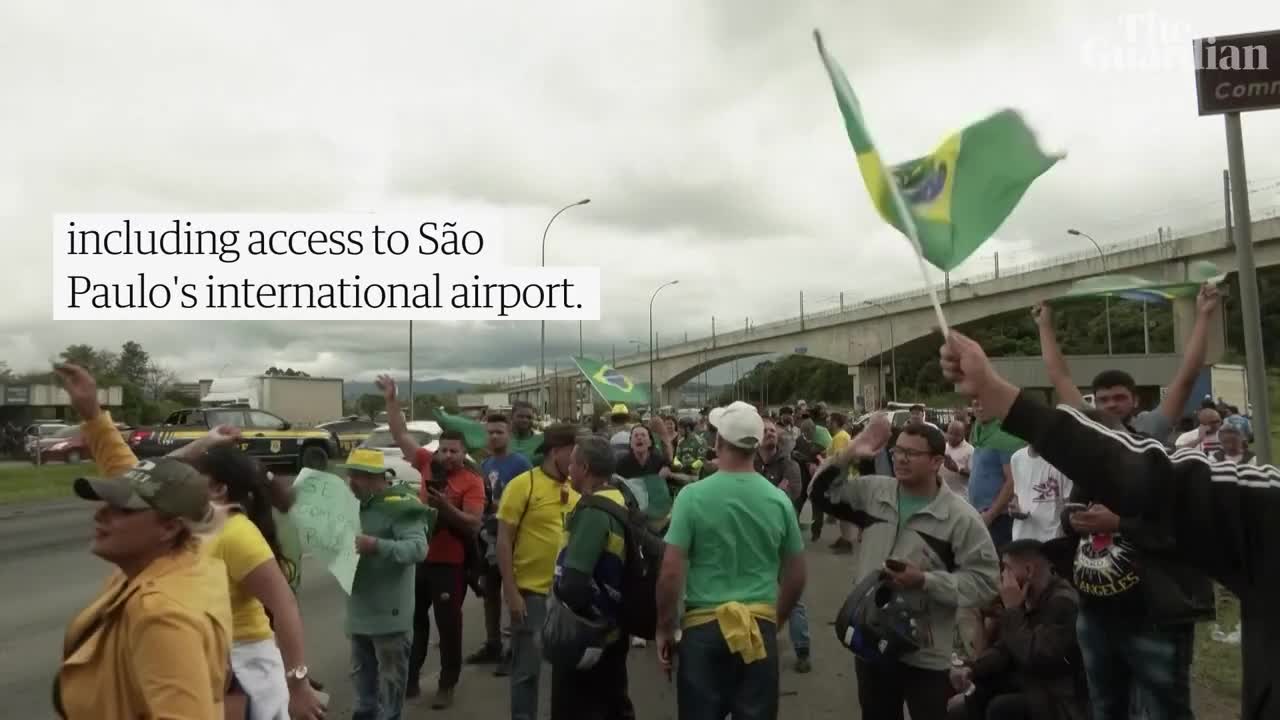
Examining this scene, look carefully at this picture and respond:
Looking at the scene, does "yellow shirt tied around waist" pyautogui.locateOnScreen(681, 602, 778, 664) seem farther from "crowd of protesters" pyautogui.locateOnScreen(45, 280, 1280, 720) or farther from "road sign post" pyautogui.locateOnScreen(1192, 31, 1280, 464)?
"road sign post" pyautogui.locateOnScreen(1192, 31, 1280, 464)

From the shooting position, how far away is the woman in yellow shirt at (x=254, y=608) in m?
2.89

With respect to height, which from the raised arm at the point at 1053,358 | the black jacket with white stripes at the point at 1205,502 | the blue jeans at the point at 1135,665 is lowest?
the blue jeans at the point at 1135,665

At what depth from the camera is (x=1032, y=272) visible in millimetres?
43844

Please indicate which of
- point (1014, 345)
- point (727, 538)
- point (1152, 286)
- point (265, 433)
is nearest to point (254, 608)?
point (727, 538)

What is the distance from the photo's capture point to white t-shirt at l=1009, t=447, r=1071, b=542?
18.1ft

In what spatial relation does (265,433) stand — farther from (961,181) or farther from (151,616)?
(961,181)

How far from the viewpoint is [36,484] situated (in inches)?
938

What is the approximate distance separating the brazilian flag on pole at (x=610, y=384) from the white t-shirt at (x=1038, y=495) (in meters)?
6.71

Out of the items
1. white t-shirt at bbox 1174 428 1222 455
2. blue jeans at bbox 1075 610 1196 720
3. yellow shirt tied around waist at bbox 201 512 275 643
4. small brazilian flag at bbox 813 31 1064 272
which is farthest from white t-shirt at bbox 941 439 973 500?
yellow shirt tied around waist at bbox 201 512 275 643

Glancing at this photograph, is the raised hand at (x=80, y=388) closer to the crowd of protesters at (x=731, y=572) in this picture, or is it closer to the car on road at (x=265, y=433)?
the crowd of protesters at (x=731, y=572)

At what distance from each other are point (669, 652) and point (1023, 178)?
7.94ft

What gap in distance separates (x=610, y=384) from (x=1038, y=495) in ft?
24.2

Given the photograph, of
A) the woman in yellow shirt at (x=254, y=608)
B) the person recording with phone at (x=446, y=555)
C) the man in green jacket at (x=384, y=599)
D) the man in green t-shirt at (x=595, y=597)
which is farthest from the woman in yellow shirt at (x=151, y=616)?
the person recording with phone at (x=446, y=555)

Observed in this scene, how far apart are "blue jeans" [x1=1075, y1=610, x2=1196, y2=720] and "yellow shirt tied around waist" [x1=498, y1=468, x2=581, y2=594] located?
8.93ft
